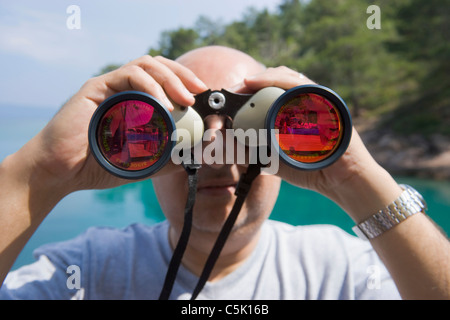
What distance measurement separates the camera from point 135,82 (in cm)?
84

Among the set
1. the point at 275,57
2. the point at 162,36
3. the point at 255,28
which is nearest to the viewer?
the point at 162,36

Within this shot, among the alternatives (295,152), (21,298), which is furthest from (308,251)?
(21,298)

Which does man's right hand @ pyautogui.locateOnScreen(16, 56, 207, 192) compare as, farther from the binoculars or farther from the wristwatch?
the wristwatch

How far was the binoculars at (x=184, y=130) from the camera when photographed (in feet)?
2.56

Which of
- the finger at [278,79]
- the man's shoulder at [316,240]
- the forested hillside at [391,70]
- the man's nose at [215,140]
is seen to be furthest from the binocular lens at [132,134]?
the forested hillside at [391,70]

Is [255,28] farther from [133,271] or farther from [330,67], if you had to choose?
[133,271]

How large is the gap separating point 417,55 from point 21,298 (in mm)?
11595

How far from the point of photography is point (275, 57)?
13.0 m

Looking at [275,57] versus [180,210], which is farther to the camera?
[275,57]

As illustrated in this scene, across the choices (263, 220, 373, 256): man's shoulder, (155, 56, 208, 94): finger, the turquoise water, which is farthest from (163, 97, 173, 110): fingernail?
the turquoise water

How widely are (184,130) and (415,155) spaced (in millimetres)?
8109

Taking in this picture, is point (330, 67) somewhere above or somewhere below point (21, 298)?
above

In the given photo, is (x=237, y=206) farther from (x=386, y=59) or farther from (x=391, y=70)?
(x=386, y=59)

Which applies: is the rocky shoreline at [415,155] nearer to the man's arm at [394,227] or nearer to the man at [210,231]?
the man at [210,231]
